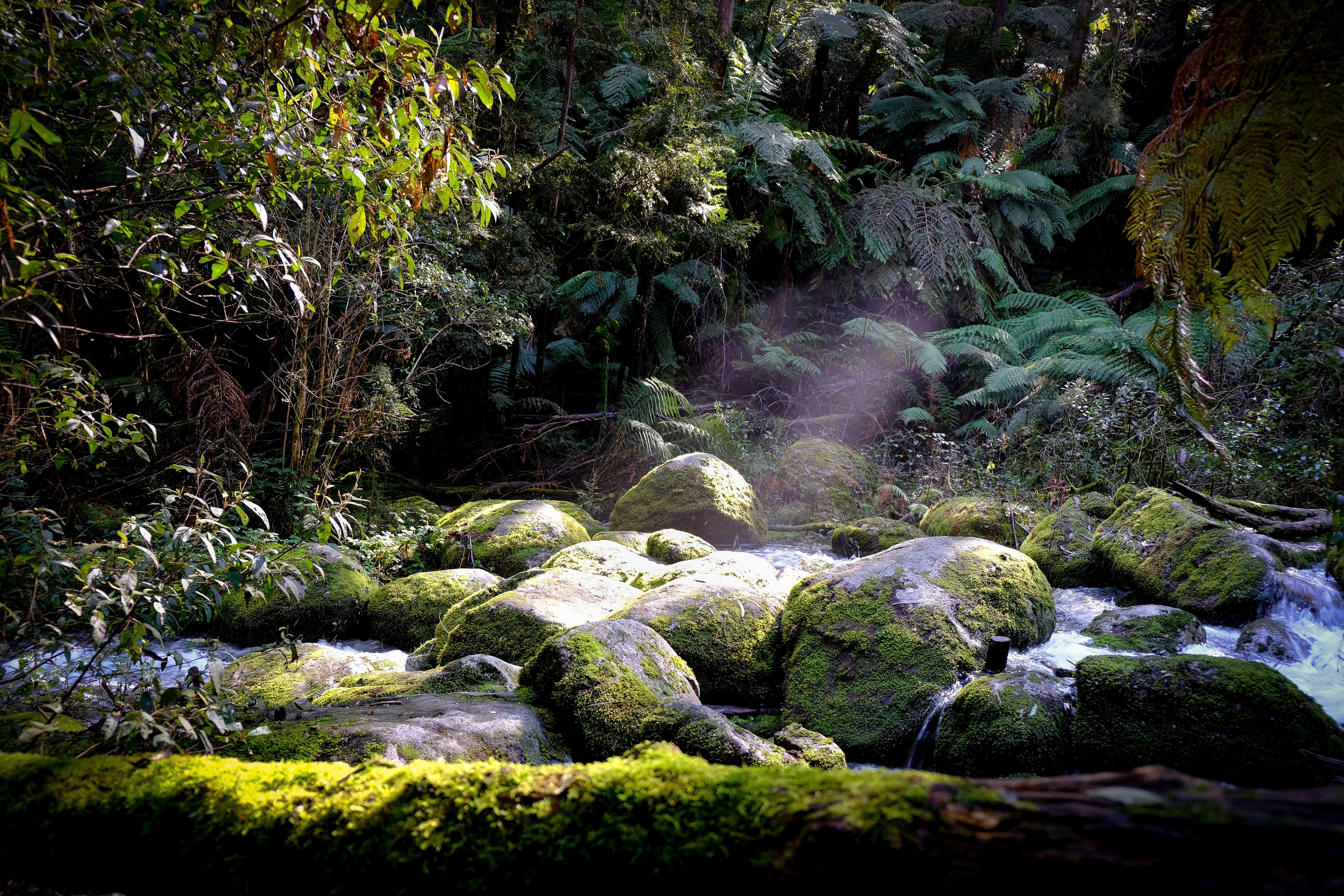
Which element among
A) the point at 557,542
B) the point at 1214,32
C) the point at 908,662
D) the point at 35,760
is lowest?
the point at 557,542

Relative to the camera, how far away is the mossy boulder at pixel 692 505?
798 centimetres

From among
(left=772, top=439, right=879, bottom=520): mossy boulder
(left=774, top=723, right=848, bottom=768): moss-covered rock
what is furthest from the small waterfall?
(left=772, top=439, right=879, bottom=520): mossy boulder

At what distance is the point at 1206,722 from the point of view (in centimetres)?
327

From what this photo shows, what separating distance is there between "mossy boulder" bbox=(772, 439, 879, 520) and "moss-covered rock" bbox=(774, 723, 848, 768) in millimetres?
6271

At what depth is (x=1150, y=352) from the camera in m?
9.01

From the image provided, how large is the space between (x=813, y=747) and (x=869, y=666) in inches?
32.9

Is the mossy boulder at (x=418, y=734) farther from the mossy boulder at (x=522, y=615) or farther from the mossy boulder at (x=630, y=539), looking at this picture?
the mossy boulder at (x=630, y=539)

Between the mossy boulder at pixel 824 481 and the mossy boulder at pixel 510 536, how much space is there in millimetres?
3743

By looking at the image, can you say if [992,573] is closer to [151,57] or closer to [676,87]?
[151,57]

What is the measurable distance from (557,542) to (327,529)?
4404 mm

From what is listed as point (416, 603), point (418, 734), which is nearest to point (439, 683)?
point (418, 734)

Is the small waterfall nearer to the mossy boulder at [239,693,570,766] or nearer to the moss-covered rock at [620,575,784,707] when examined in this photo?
the moss-covered rock at [620,575,784,707]

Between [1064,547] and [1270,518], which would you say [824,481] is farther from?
[1270,518]

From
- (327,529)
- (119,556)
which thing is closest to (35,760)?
(119,556)
